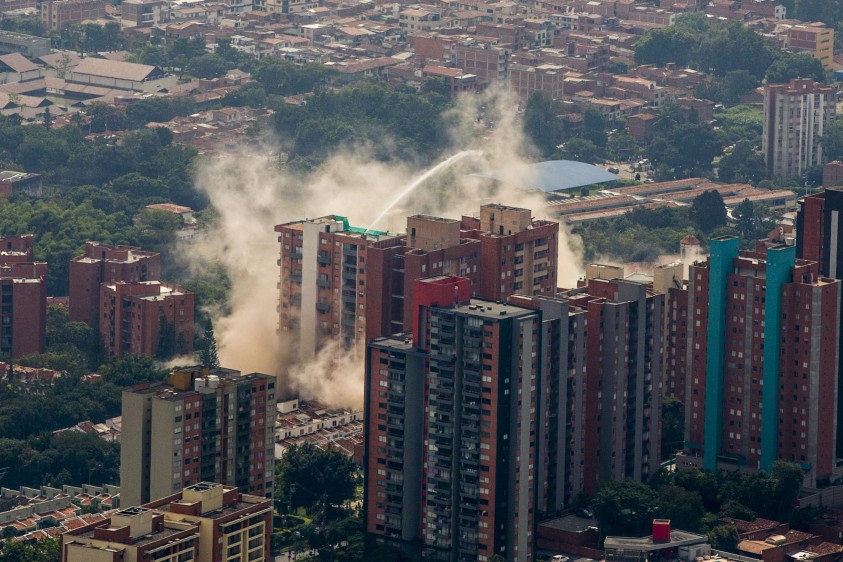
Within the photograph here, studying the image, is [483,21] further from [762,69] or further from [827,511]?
[827,511]

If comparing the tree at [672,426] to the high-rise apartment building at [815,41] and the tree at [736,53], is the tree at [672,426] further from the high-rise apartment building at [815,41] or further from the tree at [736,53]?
the high-rise apartment building at [815,41]

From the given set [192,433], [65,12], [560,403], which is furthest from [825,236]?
[65,12]

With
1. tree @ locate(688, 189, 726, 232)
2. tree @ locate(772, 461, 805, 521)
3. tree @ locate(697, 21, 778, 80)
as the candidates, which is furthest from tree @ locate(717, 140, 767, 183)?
tree @ locate(772, 461, 805, 521)

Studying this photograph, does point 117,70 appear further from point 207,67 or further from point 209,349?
point 209,349

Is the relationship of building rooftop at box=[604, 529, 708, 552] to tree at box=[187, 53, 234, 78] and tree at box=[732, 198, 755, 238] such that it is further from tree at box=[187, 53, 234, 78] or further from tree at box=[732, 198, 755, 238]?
tree at box=[187, 53, 234, 78]

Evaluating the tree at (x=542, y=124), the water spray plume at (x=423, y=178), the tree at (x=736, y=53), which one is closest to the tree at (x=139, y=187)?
the water spray plume at (x=423, y=178)

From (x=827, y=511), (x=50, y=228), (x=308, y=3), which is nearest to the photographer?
(x=827, y=511)

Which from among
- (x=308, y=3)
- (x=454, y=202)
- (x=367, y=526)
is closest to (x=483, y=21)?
(x=308, y=3)
